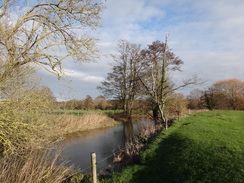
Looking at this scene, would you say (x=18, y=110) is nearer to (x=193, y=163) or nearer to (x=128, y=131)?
(x=193, y=163)

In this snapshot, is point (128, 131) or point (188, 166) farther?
point (128, 131)

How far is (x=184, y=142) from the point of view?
27.1 feet

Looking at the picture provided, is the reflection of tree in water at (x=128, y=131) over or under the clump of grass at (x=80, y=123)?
under

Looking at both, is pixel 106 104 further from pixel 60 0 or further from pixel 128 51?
pixel 60 0

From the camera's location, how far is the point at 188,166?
5.90m

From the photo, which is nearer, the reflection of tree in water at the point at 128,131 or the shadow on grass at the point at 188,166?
the shadow on grass at the point at 188,166

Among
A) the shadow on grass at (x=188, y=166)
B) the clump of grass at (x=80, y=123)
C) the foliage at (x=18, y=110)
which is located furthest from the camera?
the clump of grass at (x=80, y=123)

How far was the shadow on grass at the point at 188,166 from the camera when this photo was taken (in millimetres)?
5086

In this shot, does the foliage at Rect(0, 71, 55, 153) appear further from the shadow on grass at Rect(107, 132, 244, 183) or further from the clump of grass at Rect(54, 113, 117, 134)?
the clump of grass at Rect(54, 113, 117, 134)

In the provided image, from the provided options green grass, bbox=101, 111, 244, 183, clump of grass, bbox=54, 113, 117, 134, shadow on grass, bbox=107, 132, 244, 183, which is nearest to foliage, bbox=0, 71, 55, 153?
green grass, bbox=101, 111, 244, 183

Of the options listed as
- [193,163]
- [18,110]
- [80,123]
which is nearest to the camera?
[18,110]

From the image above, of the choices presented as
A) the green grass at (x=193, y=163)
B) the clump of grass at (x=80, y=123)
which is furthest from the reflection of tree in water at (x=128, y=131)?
the green grass at (x=193, y=163)

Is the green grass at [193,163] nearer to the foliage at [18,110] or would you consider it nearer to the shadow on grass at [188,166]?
the shadow on grass at [188,166]

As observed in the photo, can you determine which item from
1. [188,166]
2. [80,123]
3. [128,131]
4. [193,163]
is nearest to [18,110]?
[188,166]
